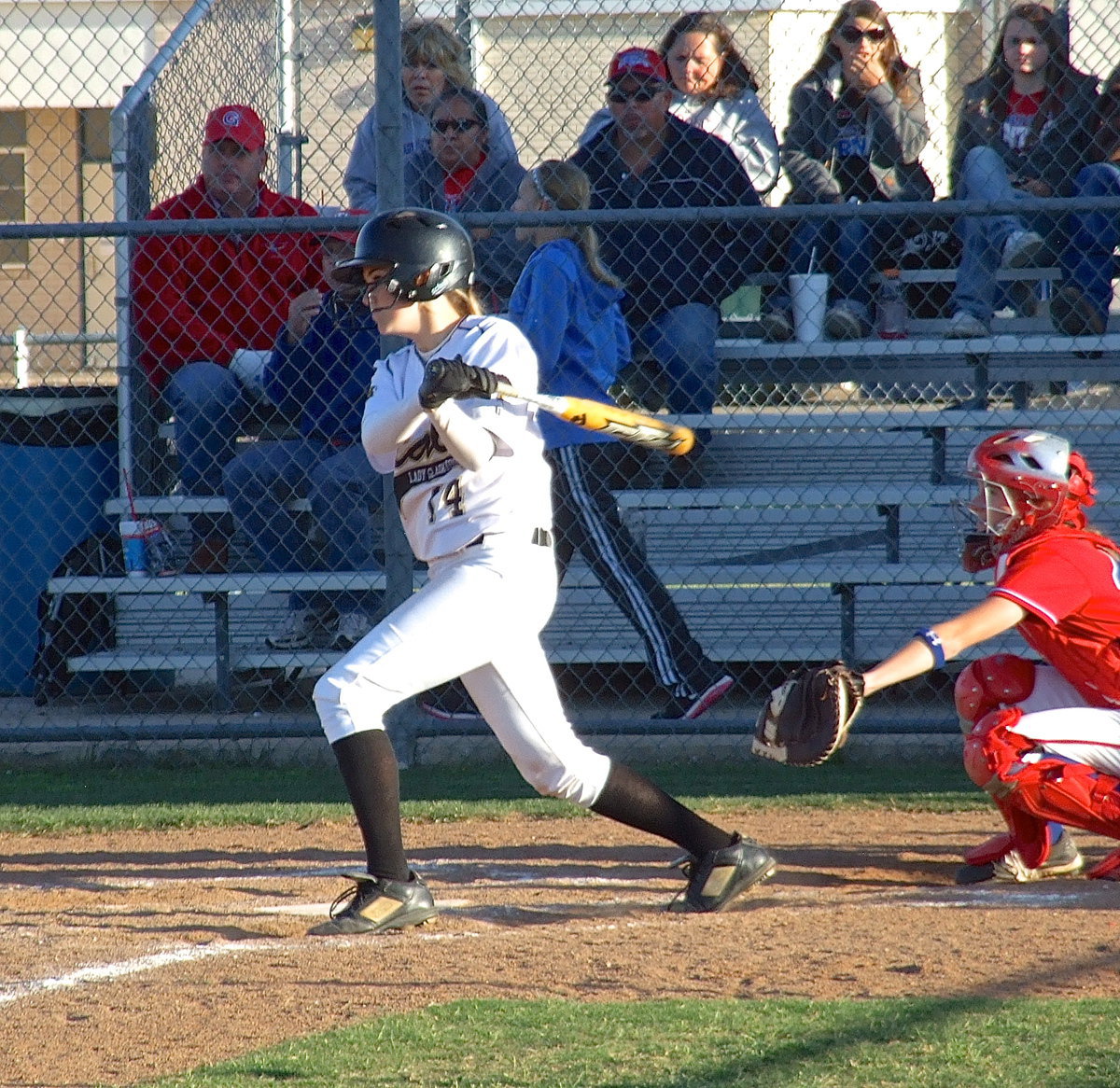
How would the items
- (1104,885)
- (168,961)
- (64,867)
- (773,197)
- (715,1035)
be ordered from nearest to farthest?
1. (715,1035)
2. (168,961)
3. (1104,885)
4. (64,867)
5. (773,197)

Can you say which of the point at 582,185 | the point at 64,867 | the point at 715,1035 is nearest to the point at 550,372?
the point at 582,185

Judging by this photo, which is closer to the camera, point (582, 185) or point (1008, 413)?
point (582, 185)

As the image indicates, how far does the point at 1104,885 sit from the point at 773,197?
4.66 meters

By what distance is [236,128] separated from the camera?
6.05m

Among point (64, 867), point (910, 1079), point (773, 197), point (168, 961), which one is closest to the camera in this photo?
point (910, 1079)

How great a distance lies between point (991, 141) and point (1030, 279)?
2.02ft

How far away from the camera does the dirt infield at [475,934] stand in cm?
293

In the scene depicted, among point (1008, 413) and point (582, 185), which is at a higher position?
point (582, 185)

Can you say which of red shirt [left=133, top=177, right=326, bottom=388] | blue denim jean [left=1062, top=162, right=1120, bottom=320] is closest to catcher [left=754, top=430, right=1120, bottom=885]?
blue denim jean [left=1062, top=162, right=1120, bottom=320]

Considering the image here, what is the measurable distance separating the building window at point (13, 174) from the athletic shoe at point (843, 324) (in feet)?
26.9

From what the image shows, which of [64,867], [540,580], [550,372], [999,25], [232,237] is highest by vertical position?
[999,25]

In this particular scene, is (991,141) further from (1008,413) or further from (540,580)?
(540,580)

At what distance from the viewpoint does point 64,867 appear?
172 inches

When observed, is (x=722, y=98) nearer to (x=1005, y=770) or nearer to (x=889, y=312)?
(x=889, y=312)
